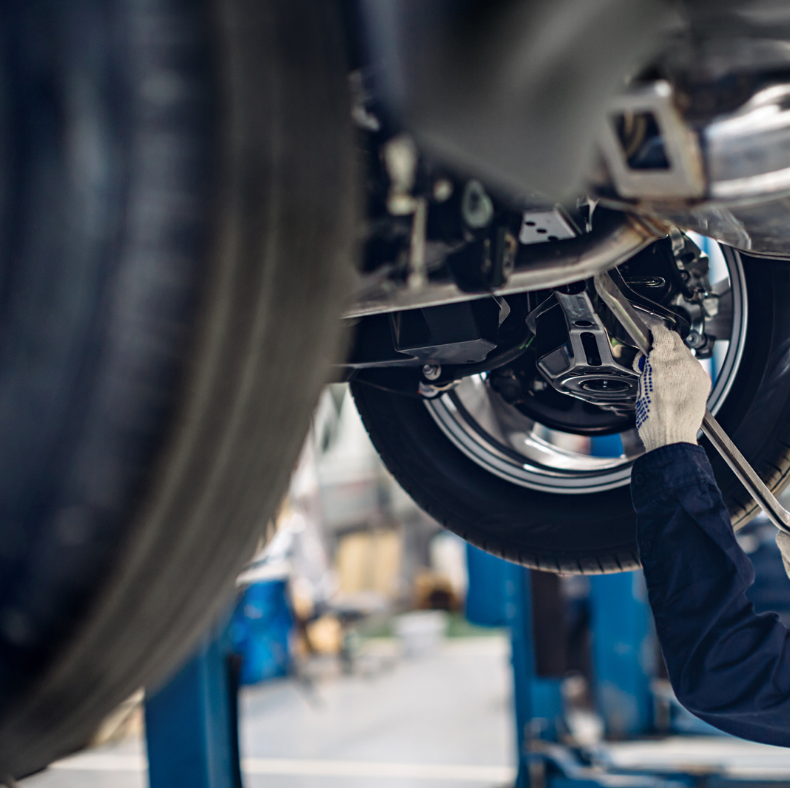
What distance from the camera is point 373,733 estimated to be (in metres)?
4.41

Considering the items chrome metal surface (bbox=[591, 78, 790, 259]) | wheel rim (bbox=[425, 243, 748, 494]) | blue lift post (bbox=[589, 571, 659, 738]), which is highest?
chrome metal surface (bbox=[591, 78, 790, 259])

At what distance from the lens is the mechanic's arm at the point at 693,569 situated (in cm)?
97

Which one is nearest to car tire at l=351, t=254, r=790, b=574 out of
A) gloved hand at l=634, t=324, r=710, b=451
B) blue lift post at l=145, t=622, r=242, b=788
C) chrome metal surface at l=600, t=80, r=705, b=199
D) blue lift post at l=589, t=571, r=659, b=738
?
gloved hand at l=634, t=324, r=710, b=451

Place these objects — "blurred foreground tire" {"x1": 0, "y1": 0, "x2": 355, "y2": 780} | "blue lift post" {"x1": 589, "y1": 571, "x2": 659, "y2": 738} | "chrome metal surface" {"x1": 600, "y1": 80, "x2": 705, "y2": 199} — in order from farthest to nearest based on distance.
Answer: "blue lift post" {"x1": 589, "y1": 571, "x2": 659, "y2": 738} < "chrome metal surface" {"x1": 600, "y1": 80, "x2": 705, "y2": 199} < "blurred foreground tire" {"x1": 0, "y1": 0, "x2": 355, "y2": 780}

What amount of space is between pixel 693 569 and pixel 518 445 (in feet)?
1.34

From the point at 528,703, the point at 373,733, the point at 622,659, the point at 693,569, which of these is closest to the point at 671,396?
the point at 693,569

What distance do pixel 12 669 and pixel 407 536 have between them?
6915mm

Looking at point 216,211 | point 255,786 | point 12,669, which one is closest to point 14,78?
point 216,211

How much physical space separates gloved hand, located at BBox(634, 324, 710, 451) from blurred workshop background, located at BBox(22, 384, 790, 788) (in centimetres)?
45

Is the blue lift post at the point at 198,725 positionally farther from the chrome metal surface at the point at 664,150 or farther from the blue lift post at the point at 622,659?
the blue lift post at the point at 622,659

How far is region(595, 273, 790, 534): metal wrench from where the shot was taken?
1.02 meters

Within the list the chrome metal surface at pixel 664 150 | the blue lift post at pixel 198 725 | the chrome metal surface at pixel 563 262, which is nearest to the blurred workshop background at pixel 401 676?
the blue lift post at pixel 198 725

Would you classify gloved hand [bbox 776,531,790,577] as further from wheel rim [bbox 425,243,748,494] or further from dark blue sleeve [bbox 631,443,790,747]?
wheel rim [bbox 425,243,748,494]

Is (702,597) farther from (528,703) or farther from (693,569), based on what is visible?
(528,703)
